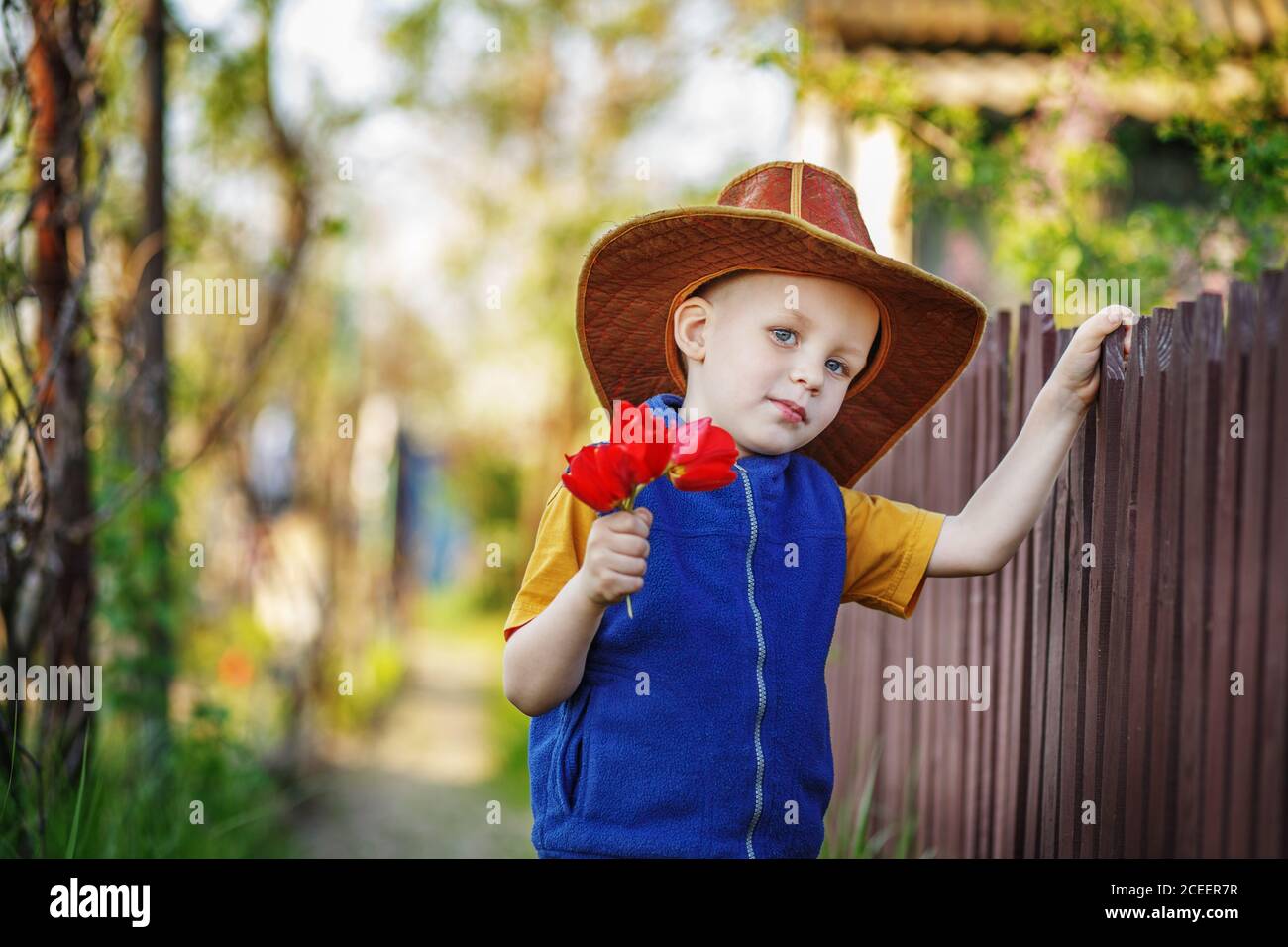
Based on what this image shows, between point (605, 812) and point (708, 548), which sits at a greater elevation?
point (708, 548)

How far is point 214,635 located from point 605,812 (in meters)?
6.23

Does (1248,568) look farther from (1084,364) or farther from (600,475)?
(600,475)

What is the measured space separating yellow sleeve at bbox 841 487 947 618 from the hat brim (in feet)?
0.70

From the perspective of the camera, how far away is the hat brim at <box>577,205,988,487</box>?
206 centimetres

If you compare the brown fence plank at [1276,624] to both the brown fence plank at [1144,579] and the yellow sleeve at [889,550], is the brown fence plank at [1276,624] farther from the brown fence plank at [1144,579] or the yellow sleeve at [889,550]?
the yellow sleeve at [889,550]

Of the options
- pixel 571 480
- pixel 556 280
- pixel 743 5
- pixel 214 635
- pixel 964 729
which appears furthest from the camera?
pixel 743 5

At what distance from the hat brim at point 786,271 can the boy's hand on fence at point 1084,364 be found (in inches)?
6.5

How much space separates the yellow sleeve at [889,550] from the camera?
223 centimetres

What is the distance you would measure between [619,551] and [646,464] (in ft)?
0.50

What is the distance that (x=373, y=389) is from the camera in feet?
39.7

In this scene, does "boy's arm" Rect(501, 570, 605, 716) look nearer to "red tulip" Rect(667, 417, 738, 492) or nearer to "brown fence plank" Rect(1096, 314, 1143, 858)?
"red tulip" Rect(667, 417, 738, 492)

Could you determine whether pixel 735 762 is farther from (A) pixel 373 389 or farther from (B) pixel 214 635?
(A) pixel 373 389
